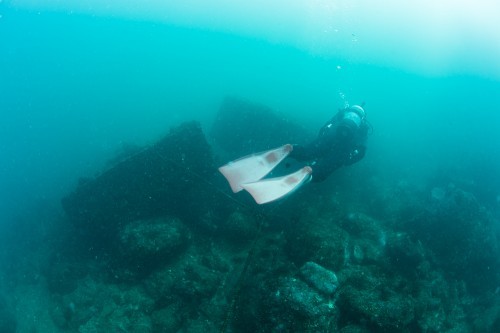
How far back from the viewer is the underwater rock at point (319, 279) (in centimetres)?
544

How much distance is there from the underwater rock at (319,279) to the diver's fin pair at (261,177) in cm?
176

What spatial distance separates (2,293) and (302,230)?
11089 millimetres

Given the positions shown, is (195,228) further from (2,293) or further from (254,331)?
(2,293)

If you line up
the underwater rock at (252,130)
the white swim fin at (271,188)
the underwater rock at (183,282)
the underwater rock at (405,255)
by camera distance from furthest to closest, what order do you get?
1. the underwater rock at (252,130)
2. the underwater rock at (405,255)
3. the underwater rock at (183,282)
4. the white swim fin at (271,188)

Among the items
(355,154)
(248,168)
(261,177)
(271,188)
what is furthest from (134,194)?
(355,154)

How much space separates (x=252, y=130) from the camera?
11.9 meters

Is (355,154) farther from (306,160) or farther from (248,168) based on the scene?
(248,168)

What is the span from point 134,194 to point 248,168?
15.1ft

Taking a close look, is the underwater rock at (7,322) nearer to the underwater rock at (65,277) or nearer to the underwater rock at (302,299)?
the underwater rock at (65,277)

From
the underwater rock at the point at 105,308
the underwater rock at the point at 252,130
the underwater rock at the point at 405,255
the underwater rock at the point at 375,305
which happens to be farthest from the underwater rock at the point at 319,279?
the underwater rock at the point at 252,130

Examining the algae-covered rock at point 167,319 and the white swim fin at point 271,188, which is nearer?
the white swim fin at point 271,188

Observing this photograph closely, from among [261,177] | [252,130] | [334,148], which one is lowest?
[252,130]

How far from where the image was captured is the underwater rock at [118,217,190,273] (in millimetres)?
7512

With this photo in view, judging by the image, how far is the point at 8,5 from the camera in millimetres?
136000
